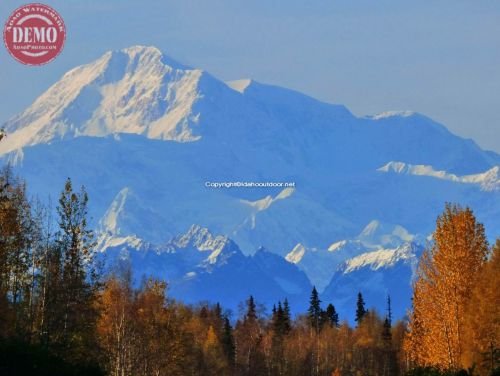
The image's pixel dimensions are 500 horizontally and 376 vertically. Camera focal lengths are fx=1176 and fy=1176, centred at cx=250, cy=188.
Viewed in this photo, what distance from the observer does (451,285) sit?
86125 mm

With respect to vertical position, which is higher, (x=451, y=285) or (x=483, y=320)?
(x=451, y=285)

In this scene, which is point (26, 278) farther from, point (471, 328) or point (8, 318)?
point (471, 328)

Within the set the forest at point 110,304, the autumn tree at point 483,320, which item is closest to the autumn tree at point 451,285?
the forest at point 110,304

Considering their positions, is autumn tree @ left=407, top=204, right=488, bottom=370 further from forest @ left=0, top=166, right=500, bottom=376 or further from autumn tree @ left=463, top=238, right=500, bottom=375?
autumn tree @ left=463, top=238, right=500, bottom=375

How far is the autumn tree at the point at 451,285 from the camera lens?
281ft

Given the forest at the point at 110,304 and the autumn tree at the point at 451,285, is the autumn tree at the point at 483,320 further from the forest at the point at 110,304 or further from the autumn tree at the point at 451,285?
the autumn tree at the point at 451,285

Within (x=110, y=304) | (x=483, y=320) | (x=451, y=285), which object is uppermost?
(x=110, y=304)

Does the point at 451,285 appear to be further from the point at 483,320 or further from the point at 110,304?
the point at 110,304

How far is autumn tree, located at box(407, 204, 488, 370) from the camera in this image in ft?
281

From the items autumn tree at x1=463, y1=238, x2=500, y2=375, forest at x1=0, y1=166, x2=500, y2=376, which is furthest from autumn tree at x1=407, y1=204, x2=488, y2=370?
autumn tree at x1=463, y1=238, x2=500, y2=375

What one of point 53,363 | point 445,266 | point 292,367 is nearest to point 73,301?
point 53,363

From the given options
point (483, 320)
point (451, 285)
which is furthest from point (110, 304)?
point (483, 320)

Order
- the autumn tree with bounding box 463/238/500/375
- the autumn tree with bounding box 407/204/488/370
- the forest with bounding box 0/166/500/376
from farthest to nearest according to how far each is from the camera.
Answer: the autumn tree with bounding box 407/204/488/370
the autumn tree with bounding box 463/238/500/375
the forest with bounding box 0/166/500/376

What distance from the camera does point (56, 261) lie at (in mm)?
69250
